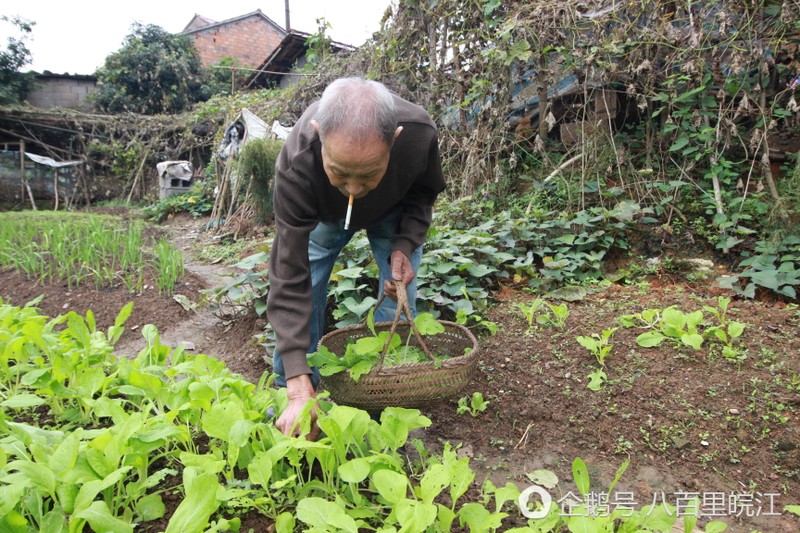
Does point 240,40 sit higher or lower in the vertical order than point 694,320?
higher

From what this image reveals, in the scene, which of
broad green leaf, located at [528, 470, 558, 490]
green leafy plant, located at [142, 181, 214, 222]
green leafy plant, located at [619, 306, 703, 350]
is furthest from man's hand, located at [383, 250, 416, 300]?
green leafy plant, located at [142, 181, 214, 222]

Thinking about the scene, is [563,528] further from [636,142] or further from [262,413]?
[636,142]

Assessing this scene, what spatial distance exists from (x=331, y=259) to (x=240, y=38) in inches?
793

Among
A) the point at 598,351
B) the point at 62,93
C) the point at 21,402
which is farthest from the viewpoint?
the point at 62,93

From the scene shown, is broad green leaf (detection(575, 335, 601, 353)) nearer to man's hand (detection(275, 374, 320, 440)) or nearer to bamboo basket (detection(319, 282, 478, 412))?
bamboo basket (detection(319, 282, 478, 412))

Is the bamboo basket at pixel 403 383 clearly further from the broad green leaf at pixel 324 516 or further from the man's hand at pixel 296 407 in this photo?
the broad green leaf at pixel 324 516

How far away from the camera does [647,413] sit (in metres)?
1.98

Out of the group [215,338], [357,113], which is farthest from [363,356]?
[215,338]

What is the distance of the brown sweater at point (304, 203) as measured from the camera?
1.57 meters

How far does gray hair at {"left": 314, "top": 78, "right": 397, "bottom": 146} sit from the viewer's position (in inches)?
51.6

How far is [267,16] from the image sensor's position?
2034cm

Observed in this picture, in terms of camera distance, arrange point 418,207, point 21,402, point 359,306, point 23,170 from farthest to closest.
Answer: point 23,170
point 359,306
point 418,207
point 21,402

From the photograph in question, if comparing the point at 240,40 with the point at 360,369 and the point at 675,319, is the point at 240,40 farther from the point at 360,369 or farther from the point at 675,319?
the point at 360,369

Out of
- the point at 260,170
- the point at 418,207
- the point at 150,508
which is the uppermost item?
the point at 260,170
